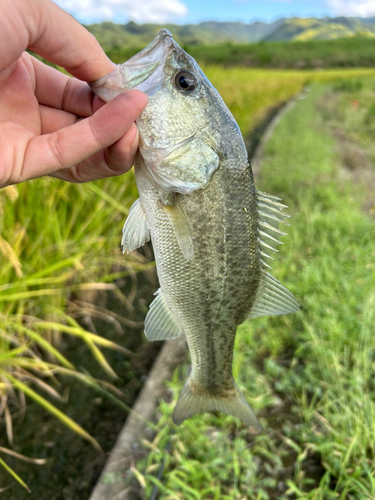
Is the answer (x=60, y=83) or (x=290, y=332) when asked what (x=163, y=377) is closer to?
(x=290, y=332)

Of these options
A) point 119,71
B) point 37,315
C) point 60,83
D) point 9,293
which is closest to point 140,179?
point 119,71

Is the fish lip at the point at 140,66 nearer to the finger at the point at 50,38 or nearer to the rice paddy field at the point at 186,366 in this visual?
the finger at the point at 50,38

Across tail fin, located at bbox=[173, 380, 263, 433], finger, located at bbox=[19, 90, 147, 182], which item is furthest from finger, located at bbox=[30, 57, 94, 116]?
tail fin, located at bbox=[173, 380, 263, 433]

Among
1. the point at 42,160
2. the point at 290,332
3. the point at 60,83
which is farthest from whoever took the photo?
the point at 290,332

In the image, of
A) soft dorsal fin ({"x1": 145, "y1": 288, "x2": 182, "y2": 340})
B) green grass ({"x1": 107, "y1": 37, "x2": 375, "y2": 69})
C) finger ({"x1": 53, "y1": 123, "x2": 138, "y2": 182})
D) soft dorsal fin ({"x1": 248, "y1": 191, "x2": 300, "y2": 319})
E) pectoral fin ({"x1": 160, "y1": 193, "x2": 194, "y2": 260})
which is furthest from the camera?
green grass ({"x1": 107, "y1": 37, "x2": 375, "y2": 69})

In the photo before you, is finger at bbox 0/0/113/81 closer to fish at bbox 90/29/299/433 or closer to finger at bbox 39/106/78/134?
fish at bbox 90/29/299/433

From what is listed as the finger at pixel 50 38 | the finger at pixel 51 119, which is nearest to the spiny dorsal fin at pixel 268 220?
the finger at pixel 50 38

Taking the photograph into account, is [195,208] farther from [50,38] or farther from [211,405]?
[211,405]
